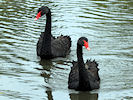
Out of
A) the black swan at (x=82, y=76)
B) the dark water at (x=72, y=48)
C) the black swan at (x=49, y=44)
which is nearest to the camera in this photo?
the black swan at (x=82, y=76)

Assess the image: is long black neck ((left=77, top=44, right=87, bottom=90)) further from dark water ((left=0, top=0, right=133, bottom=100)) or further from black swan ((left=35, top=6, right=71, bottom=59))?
black swan ((left=35, top=6, right=71, bottom=59))

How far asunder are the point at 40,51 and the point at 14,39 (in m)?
1.54

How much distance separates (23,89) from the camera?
8.31 meters

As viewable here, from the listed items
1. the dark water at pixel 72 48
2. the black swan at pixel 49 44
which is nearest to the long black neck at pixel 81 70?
the dark water at pixel 72 48

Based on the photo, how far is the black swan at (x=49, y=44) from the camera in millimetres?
10438

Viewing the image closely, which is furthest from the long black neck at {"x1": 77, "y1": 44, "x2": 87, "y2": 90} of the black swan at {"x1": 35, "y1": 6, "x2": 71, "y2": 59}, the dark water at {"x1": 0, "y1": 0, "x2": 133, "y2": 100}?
the black swan at {"x1": 35, "y1": 6, "x2": 71, "y2": 59}

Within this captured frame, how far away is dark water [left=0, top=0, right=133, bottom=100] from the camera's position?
8.26 meters

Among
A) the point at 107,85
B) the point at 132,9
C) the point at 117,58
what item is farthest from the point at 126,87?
the point at 132,9

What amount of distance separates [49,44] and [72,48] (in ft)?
3.68

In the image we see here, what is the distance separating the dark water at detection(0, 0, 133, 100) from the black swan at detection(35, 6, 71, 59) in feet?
0.66

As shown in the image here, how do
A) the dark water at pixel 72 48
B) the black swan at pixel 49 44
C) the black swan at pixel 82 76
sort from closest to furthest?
the black swan at pixel 82 76, the dark water at pixel 72 48, the black swan at pixel 49 44

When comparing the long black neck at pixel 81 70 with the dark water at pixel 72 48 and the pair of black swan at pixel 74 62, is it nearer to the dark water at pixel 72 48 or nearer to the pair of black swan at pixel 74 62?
the pair of black swan at pixel 74 62

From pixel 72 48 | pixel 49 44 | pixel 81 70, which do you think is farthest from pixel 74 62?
pixel 72 48

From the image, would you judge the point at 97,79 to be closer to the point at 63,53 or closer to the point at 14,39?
the point at 63,53
